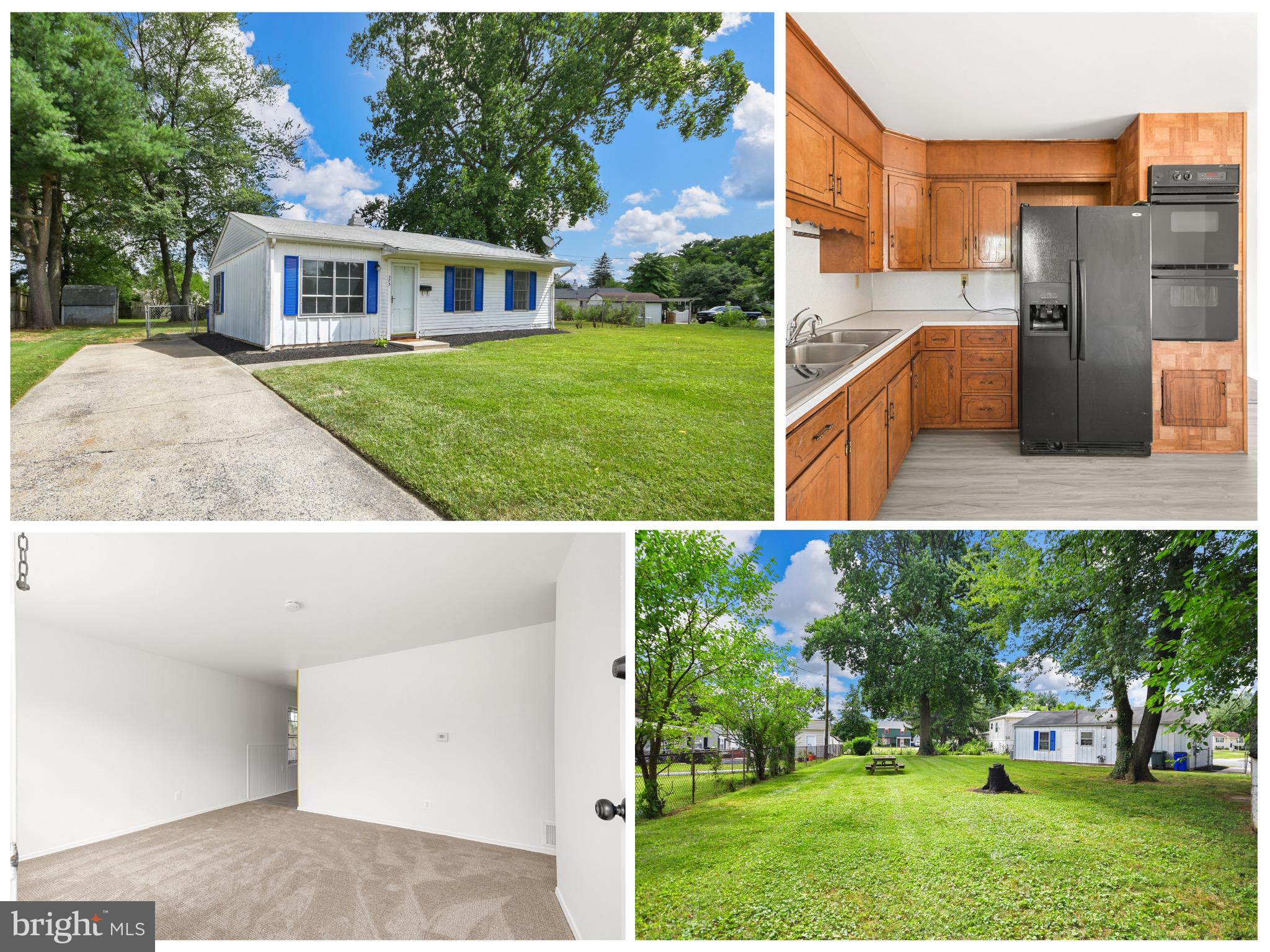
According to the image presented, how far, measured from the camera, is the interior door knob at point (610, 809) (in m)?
2.97

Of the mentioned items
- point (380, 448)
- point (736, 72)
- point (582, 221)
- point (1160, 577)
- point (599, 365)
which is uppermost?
point (736, 72)

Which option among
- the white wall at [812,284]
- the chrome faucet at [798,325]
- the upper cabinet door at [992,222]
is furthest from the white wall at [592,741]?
the upper cabinet door at [992,222]

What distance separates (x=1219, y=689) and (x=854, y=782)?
1.75m

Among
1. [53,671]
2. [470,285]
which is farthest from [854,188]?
[53,671]

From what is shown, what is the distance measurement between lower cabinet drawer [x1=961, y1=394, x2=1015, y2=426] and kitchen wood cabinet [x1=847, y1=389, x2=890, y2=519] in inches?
83.3

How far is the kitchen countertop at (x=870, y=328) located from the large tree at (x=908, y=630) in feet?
3.22

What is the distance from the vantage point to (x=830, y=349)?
4742 millimetres

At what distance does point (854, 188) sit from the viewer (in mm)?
5391

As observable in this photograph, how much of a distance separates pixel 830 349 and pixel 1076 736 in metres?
2.42

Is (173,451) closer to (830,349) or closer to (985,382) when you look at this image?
(830,349)

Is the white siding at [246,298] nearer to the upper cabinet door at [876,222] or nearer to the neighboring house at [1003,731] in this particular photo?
the neighboring house at [1003,731]

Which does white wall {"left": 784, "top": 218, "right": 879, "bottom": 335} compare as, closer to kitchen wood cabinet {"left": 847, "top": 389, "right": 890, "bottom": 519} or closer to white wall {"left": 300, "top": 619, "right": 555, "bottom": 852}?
kitchen wood cabinet {"left": 847, "top": 389, "right": 890, "bottom": 519}

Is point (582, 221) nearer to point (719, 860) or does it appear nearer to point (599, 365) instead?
point (599, 365)

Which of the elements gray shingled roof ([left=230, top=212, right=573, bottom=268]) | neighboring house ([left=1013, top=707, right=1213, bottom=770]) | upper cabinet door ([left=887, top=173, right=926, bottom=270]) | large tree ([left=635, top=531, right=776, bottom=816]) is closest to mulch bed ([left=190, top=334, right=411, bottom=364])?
gray shingled roof ([left=230, top=212, right=573, bottom=268])
